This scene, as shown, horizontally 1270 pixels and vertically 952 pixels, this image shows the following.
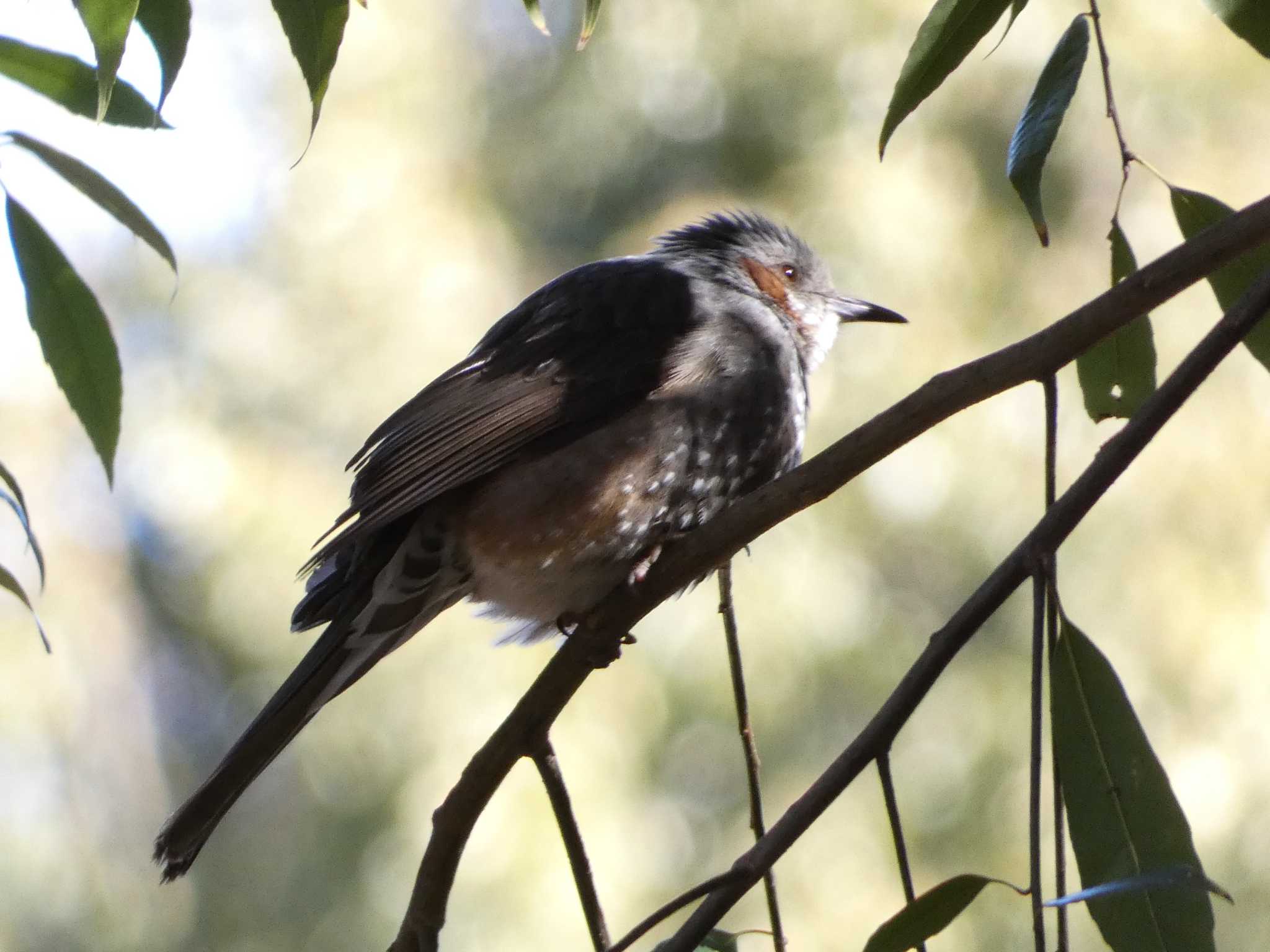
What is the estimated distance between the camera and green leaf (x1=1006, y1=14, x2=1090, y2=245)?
1.75 meters

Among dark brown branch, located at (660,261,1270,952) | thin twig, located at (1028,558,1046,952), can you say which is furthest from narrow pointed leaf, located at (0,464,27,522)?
thin twig, located at (1028,558,1046,952)

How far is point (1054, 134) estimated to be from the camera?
1748 mm

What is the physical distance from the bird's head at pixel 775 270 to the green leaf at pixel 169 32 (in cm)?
190

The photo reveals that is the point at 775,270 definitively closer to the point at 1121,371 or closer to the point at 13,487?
the point at 1121,371

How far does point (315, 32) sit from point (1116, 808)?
1322mm

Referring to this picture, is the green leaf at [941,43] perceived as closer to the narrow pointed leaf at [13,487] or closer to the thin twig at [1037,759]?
the thin twig at [1037,759]

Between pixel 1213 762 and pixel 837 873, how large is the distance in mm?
1305

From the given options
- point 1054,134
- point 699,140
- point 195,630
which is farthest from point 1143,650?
point 195,630

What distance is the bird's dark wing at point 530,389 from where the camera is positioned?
2.72m

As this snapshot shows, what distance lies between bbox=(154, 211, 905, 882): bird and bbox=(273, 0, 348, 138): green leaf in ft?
3.53

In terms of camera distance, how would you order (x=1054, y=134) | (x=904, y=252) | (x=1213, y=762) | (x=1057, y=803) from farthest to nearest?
(x=904, y=252) → (x=1213, y=762) → (x=1054, y=134) → (x=1057, y=803)

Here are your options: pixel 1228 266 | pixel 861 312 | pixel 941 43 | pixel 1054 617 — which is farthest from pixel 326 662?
pixel 861 312

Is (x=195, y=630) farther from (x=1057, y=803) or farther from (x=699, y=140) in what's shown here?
(x=1057, y=803)

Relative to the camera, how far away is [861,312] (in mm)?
3748
